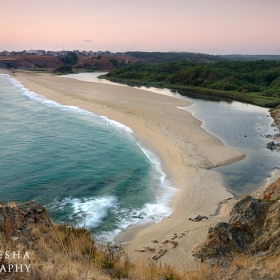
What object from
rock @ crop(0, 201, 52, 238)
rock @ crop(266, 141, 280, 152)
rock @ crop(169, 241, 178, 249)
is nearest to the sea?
rock @ crop(266, 141, 280, 152)

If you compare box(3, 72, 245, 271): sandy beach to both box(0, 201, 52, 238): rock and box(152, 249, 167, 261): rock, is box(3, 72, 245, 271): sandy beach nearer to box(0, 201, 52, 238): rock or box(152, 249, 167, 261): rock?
box(152, 249, 167, 261): rock

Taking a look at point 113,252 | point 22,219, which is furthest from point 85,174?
point 113,252

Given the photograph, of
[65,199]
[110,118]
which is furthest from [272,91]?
[65,199]

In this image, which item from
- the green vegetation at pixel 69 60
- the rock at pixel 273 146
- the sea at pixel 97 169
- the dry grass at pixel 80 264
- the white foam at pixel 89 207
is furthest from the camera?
the green vegetation at pixel 69 60

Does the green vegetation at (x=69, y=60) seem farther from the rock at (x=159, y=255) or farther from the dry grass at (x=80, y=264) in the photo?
the dry grass at (x=80, y=264)

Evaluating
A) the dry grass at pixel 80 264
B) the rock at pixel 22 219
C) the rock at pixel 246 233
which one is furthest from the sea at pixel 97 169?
the rock at pixel 246 233

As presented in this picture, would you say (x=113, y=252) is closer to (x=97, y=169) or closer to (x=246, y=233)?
(x=246, y=233)
